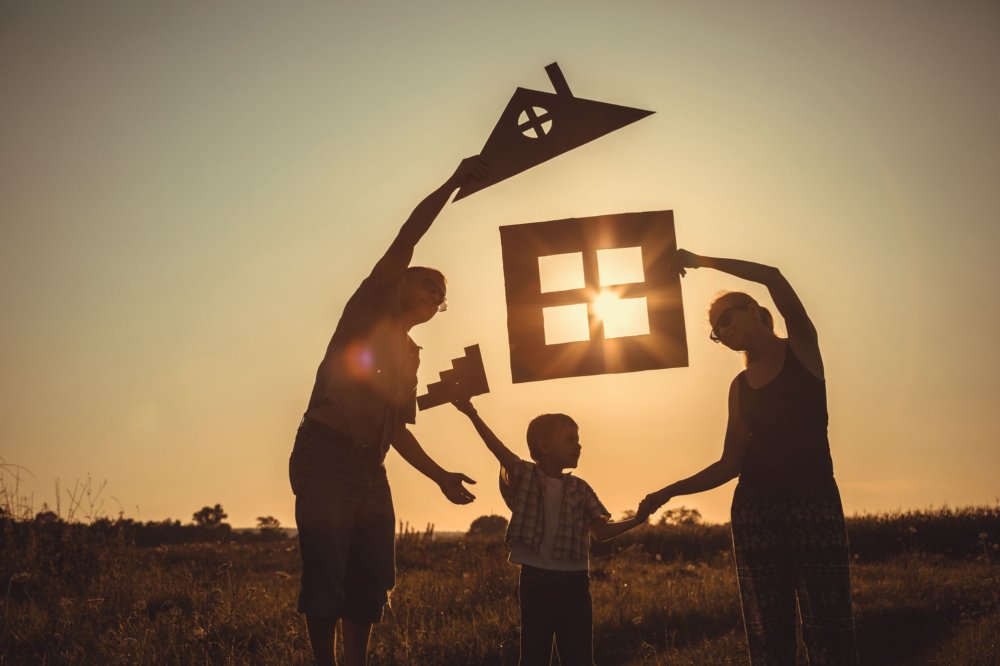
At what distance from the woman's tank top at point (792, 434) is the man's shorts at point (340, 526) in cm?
162

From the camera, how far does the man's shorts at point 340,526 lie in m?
3.49

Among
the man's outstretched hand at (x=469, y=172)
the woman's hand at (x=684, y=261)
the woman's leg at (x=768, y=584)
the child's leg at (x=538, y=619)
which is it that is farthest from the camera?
the woman's hand at (x=684, y=261)

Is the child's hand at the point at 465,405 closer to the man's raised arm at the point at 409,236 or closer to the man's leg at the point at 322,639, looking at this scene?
the man's raised arm at the point at 409,236

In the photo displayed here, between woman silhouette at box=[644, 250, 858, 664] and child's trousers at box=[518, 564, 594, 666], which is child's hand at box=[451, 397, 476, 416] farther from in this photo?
woman silhouette at box=[644, 250, 858, 664]

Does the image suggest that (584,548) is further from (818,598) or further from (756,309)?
(756,309)

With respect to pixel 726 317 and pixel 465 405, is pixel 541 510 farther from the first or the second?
pixel 726 317

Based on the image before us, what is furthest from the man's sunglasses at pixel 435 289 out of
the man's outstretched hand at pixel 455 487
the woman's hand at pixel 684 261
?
the woman's hand at pixel 684 261

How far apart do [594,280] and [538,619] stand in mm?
1941

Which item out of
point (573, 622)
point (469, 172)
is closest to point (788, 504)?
point (573, 622)

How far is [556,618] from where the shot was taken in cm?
412

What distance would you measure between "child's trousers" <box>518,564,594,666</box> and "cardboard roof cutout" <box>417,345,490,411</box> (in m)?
0.95

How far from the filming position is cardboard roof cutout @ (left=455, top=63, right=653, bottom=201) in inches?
170

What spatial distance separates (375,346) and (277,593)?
17.1 ft

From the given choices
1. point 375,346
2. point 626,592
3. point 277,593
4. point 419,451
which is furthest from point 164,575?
point 375,346
